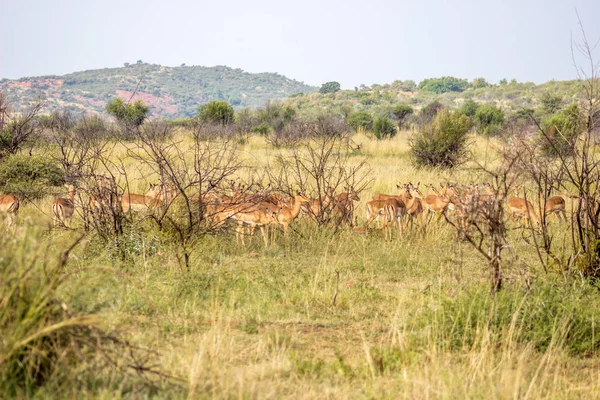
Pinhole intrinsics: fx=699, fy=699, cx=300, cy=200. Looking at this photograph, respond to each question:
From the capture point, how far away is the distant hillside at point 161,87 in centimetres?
10194

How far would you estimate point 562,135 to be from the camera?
6891 mm

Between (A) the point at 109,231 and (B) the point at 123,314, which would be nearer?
(B) the point at 123,314

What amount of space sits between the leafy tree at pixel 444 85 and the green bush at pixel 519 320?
76.1 m

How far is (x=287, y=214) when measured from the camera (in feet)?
33.5

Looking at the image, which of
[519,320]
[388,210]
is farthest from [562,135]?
[388,210]

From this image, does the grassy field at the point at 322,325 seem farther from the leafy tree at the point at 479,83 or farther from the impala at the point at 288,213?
the leafy tree at the point at 479,83

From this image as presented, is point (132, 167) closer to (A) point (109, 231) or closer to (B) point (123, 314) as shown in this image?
(A) point (109, 231)

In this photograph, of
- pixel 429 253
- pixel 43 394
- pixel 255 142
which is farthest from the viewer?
pixel 255 142

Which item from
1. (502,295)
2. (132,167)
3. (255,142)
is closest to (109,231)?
(502,295)

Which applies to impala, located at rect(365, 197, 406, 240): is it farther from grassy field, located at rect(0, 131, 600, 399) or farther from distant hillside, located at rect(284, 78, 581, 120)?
distant hillside, located at rect(284, 78, 581, 120)

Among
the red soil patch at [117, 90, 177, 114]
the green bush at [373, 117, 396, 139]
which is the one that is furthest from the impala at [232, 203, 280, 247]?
the red soil patch at [117, 90, 177, 114]

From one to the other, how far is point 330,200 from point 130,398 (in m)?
7.16

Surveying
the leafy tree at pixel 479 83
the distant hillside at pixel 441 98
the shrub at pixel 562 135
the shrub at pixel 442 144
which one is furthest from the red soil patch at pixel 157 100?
the shrub at pixel 442 144

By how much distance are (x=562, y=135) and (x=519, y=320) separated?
7.36 ft
